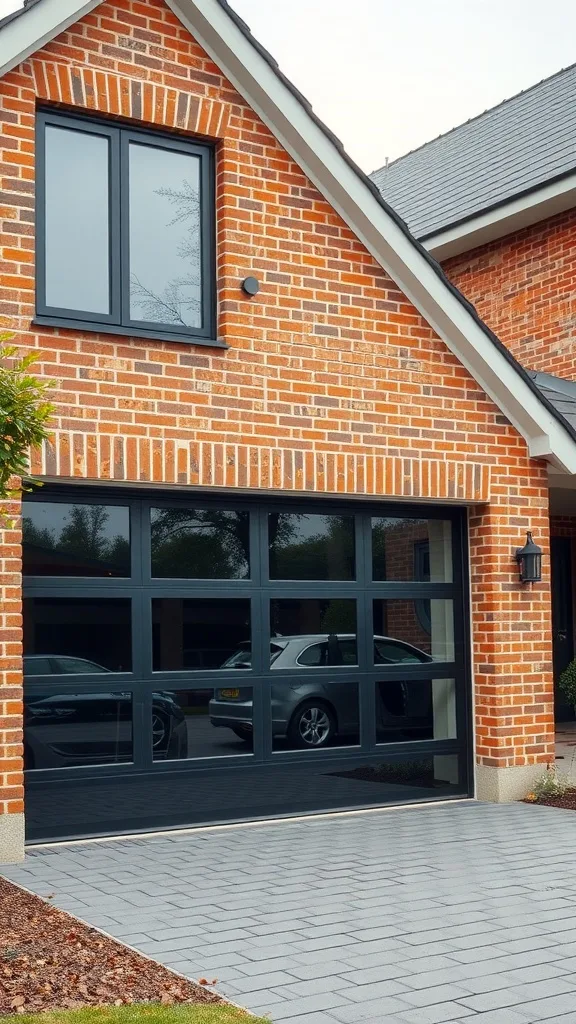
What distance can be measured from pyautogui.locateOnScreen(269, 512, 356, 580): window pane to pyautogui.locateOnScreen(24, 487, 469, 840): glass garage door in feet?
0.05

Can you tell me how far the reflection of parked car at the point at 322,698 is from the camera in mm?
8969

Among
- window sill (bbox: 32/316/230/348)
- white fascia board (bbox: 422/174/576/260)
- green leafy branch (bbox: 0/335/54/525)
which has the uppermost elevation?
white fascia board (bbox: 422/174/576/260)

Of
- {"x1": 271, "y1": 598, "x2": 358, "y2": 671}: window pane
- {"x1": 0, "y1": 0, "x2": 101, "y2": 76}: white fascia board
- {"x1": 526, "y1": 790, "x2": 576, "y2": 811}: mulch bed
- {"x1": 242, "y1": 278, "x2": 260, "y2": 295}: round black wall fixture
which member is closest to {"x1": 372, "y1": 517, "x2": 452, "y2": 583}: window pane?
{"x1": 271, "y1": 598, "x2": 358, "y2": 671}: window pane

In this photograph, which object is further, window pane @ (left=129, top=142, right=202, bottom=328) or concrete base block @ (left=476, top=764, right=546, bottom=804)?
concrete base block @ (left=476, top=764, right=546, bottom=804)

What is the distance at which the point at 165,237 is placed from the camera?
879 centimetres

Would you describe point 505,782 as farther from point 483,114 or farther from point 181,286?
point 483,114

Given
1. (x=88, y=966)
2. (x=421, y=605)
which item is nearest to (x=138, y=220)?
(x=421, y=605)

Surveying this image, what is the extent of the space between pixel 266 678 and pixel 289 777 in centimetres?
83

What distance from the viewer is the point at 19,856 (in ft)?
24.5

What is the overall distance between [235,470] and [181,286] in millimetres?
1500

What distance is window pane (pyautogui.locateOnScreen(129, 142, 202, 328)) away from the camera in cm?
860

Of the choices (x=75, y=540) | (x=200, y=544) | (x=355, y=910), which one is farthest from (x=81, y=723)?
(x=355, y=910)

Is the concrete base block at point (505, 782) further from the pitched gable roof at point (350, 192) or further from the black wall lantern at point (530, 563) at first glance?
the pitched gable roof at point (350, 192)

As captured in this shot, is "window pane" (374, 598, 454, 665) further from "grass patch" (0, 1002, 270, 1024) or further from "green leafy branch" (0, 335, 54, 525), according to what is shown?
"grass patch" (0, 1002, 270, 1024)
